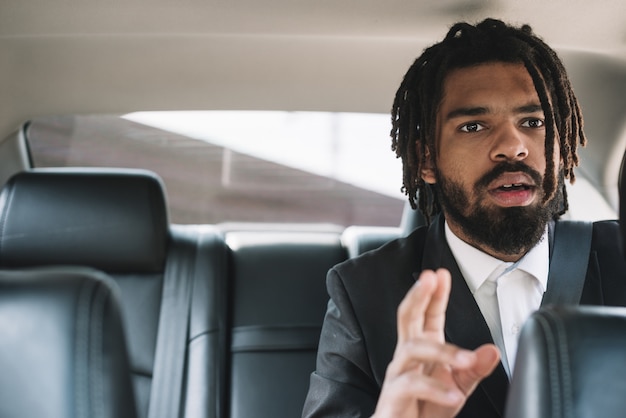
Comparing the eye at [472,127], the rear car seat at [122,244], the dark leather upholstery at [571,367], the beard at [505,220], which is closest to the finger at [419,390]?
the dark leather upholstery at [571,367]

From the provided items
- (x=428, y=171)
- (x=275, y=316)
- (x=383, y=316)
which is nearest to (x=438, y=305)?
(x=383, y=316)

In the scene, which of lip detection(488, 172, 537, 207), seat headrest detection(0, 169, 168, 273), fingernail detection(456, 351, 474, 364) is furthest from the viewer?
seat headrest detection(0, 169, 168, 273)

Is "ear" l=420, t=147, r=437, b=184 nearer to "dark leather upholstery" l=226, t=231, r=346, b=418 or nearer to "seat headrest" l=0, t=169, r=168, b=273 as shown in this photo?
"dark leather upholstery" l=226, t=231, r=346, b=418

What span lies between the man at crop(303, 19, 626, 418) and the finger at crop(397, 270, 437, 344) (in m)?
0.47

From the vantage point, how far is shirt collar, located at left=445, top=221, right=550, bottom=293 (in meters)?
1.82

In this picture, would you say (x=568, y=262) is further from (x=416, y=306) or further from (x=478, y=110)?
(x=416, y=306)

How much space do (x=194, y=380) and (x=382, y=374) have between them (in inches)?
22.3

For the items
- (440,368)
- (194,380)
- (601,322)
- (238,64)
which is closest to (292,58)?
(238,64)

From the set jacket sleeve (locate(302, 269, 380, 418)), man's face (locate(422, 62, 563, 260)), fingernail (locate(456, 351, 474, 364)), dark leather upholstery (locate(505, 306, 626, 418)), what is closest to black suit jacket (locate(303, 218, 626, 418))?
jacket sleeve (locate(302, 269, 380, 418))

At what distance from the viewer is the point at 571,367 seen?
0.95 meters

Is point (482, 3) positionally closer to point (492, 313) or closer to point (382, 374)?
point (492, 313)

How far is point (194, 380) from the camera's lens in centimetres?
211

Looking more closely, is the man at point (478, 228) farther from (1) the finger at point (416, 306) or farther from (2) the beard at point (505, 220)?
(1) the finger at point (416, 306)

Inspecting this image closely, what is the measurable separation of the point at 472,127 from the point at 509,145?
0.48ft
